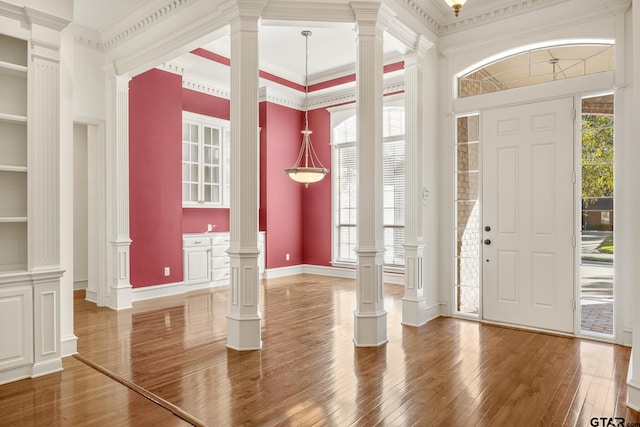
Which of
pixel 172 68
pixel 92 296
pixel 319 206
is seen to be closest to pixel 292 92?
pixel 319 206

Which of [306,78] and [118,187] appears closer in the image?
[118,187]

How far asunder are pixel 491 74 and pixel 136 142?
497 centimetres

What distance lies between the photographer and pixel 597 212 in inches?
168

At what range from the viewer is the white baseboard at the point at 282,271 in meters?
8.10

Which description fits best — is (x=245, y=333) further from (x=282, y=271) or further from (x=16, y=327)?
(x=282, y=271)

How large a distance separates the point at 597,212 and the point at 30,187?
17.7 feet

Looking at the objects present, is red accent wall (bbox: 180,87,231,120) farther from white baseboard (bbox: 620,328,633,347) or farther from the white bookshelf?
white baseboard (bbox: 620,328,633,347)

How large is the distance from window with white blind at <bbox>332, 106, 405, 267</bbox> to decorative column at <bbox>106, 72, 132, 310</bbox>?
4012mm

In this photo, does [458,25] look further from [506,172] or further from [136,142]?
[136,142]

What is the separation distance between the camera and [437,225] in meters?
5.20

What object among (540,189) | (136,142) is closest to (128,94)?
(136,142)

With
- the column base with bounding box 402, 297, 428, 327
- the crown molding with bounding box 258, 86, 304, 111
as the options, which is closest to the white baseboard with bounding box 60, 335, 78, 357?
the column base with bounding box 402, 297, 428, 327

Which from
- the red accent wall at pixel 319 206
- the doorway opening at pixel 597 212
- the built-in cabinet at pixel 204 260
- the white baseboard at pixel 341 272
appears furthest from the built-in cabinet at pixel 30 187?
the red accent wall at pixel 319 206

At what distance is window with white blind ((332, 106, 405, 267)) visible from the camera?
7.61 m
